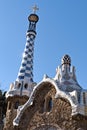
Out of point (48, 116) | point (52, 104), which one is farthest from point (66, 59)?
point (48, 116)

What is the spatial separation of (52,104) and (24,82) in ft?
15.6

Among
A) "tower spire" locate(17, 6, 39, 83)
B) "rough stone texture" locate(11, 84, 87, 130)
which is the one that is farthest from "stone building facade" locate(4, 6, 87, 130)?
"tower spire" locate(17, 6, 39, 83)

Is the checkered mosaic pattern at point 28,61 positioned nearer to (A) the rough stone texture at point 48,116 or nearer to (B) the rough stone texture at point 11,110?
(B) the rough stone texture at point 11,110

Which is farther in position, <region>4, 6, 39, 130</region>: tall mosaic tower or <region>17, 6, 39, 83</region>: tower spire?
<region>17, 6, 39, 83</region>: tower spire

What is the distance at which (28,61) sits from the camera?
20.1 meters

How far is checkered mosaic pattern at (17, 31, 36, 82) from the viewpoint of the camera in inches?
756

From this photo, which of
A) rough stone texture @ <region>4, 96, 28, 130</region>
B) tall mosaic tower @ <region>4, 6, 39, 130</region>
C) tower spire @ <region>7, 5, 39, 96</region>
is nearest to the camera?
rough stone texture @ <region>4, 96, 28, 130</region>

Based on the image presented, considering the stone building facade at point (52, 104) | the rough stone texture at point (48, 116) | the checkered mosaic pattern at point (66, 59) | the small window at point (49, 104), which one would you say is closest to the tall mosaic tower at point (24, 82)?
the stone building facade at point (52, 104)

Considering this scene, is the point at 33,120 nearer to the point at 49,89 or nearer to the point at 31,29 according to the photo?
the point at 49,89

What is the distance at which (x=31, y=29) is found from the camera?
2217 centimetres

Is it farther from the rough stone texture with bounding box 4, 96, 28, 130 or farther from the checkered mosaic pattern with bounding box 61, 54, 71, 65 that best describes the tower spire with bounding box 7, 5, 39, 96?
the checkered mosaic pattern with bounding box 61, 54, 71, 65

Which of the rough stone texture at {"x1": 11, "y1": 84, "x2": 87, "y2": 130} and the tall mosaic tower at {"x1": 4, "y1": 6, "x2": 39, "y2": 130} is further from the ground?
the tall mosaic tower at {"x1": 4, "y1": 6, "x2": 39, "y2": 130}

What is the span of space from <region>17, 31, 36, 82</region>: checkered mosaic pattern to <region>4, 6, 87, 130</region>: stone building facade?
98 centimetres

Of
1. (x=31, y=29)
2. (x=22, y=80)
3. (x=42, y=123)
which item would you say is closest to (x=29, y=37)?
(x=31, y=29)
